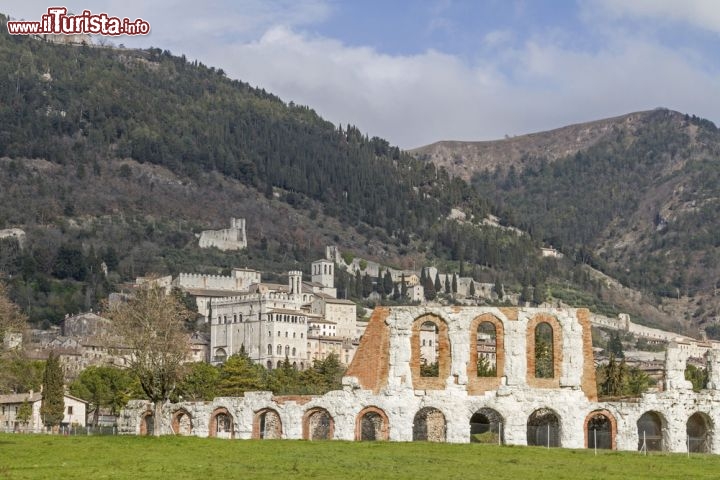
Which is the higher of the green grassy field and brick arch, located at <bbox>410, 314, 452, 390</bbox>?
brick arch, located at <bbox>410, 314, 452, 390</bbox>

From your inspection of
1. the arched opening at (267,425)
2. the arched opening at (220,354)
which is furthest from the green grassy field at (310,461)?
the arched opening at (220,354)

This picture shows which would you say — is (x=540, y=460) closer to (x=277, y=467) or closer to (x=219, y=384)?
(x=277, y=467)

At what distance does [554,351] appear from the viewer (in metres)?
57.2

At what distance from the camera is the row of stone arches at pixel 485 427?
57.2 m

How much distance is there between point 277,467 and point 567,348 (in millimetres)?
18937

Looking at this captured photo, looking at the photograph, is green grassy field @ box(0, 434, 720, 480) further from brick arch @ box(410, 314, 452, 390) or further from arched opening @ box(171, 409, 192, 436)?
arched opening @ box(171, 409, 192, 436)

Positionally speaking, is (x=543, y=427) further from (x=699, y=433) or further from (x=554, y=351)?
(x=699, y=433)

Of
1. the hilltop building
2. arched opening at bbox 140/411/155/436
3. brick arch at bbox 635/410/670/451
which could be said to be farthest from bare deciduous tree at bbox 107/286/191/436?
the hilltop building

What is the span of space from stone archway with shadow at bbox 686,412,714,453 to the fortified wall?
49mm

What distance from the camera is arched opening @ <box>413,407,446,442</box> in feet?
194

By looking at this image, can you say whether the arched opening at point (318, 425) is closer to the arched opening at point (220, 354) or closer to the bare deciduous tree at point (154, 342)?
the bare deciduous tree at point (154, 342)

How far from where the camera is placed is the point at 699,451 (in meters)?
57.8

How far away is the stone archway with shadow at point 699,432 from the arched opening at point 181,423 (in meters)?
21.3

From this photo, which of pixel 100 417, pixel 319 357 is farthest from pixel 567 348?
pixel 319 357
